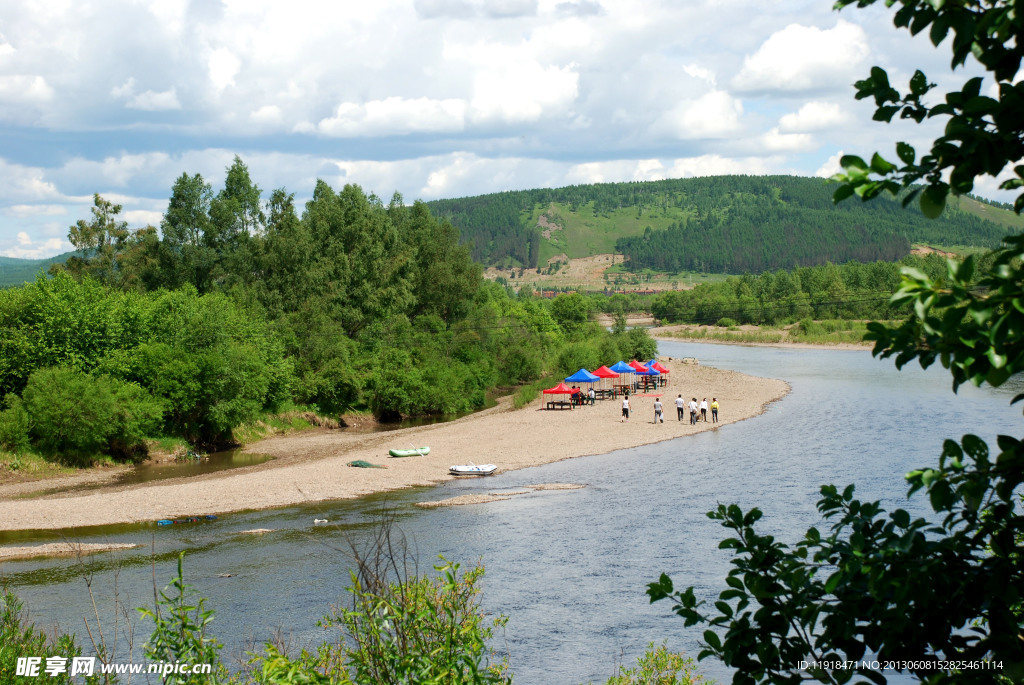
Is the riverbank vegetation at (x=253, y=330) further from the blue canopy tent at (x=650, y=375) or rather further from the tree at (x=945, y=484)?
the tree at (x=945, y=484)

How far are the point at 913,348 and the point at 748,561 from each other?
158 centimetres

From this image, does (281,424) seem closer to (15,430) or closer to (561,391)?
(15,430)

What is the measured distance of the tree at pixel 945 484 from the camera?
3090 mm

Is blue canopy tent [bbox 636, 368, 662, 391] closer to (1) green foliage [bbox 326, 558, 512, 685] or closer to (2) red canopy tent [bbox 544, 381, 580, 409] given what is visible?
(2) red canopy tent [bbox 544, 381, 580, 409]

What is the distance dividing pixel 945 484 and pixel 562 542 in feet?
77.9

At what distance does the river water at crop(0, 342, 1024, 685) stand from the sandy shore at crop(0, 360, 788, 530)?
1.66 metres

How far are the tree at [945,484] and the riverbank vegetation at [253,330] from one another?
40584mm

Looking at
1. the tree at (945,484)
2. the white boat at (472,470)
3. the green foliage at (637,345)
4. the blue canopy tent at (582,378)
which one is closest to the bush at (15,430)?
the white boat at (472,470)

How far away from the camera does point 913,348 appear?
3.23 m

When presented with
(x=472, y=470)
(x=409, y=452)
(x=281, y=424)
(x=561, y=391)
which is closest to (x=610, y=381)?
(x=561, y=391)

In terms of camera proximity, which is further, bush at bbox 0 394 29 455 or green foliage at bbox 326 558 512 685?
bush at bbox 0 394 29 455

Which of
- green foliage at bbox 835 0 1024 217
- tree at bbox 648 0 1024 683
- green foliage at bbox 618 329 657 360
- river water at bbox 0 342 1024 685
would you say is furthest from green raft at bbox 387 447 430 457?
green foliage at bbox 618 329 657 360

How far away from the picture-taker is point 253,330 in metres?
52.2

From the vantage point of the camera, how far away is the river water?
62.7ft
